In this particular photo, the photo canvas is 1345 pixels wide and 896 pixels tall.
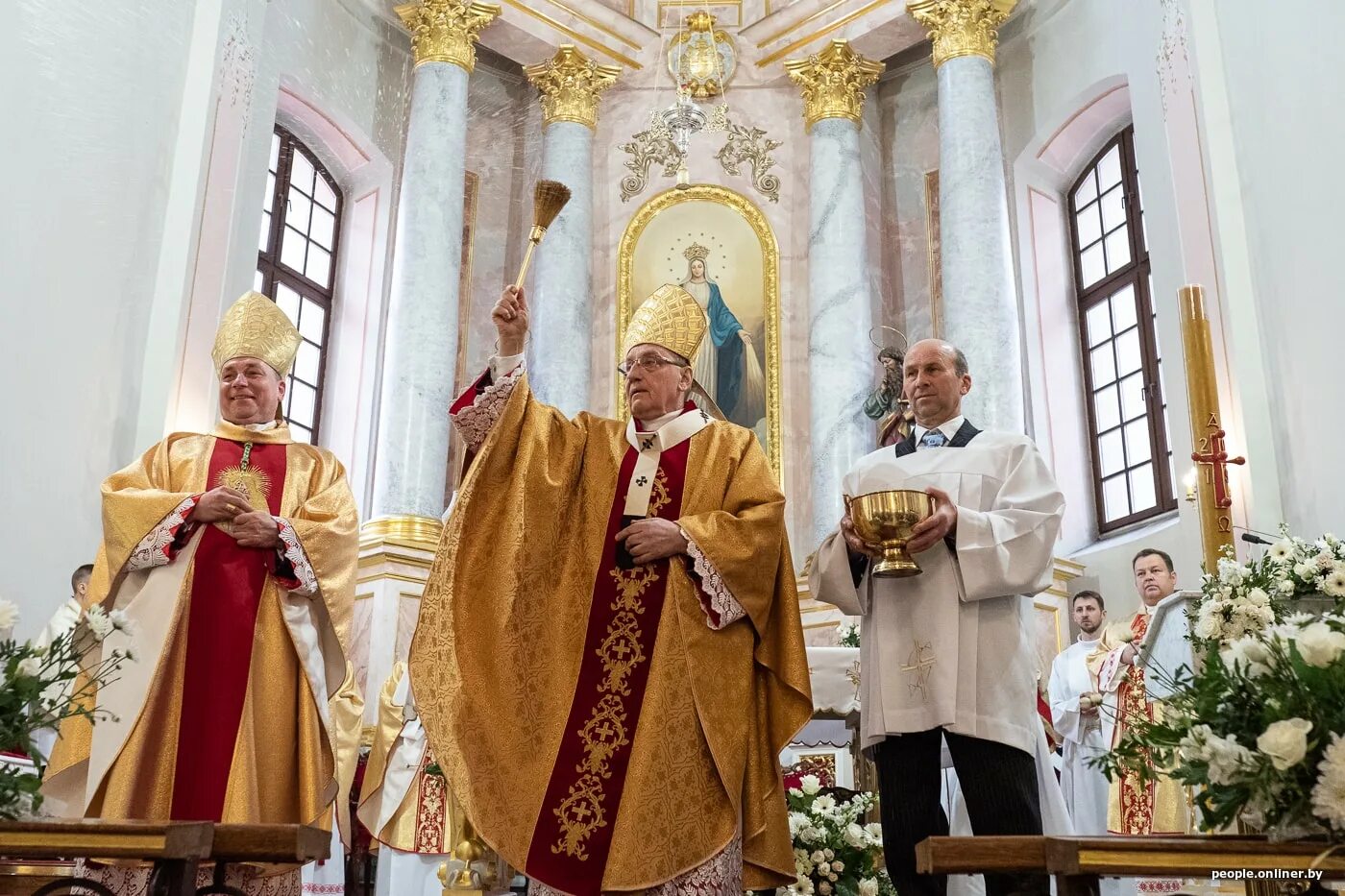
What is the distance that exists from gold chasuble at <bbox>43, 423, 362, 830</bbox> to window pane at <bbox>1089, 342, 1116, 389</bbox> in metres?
7.38

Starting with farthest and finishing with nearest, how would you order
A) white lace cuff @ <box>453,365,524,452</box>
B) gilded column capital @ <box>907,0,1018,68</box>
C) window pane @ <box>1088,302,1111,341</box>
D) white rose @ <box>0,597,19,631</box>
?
window pane @ <box>1088,302,1111,341</box> → gilded column capital @ <box>907,0,1018,68</box> → white lace cuff @ <box>453,365,524,452</box> → white rose @ <box>0,597,19,631</box>

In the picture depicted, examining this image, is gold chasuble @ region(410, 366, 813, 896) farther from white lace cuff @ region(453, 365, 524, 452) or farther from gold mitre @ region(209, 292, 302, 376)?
gold mitre @ region(209, 292, 302, 376)

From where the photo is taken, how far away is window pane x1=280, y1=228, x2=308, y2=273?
993cm

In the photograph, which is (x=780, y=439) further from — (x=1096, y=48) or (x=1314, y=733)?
(x=1314, y=733)

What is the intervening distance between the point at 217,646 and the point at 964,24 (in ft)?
26.7

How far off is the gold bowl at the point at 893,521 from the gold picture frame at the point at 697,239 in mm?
7086

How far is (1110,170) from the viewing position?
1014 cm

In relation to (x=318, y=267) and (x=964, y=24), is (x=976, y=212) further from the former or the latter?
(x=318, y=267)

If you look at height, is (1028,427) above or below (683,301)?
above

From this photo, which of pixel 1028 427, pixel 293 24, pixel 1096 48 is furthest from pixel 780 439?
pixel 293 24

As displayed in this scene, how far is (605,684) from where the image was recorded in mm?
3252

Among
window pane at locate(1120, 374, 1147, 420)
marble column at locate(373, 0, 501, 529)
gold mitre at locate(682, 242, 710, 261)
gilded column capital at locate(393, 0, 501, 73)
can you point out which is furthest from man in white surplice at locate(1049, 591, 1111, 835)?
gilded column capital at locate(393, 0, 501, 73)

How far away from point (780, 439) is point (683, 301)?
6.23 metres

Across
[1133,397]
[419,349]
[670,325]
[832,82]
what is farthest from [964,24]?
[670,325]
